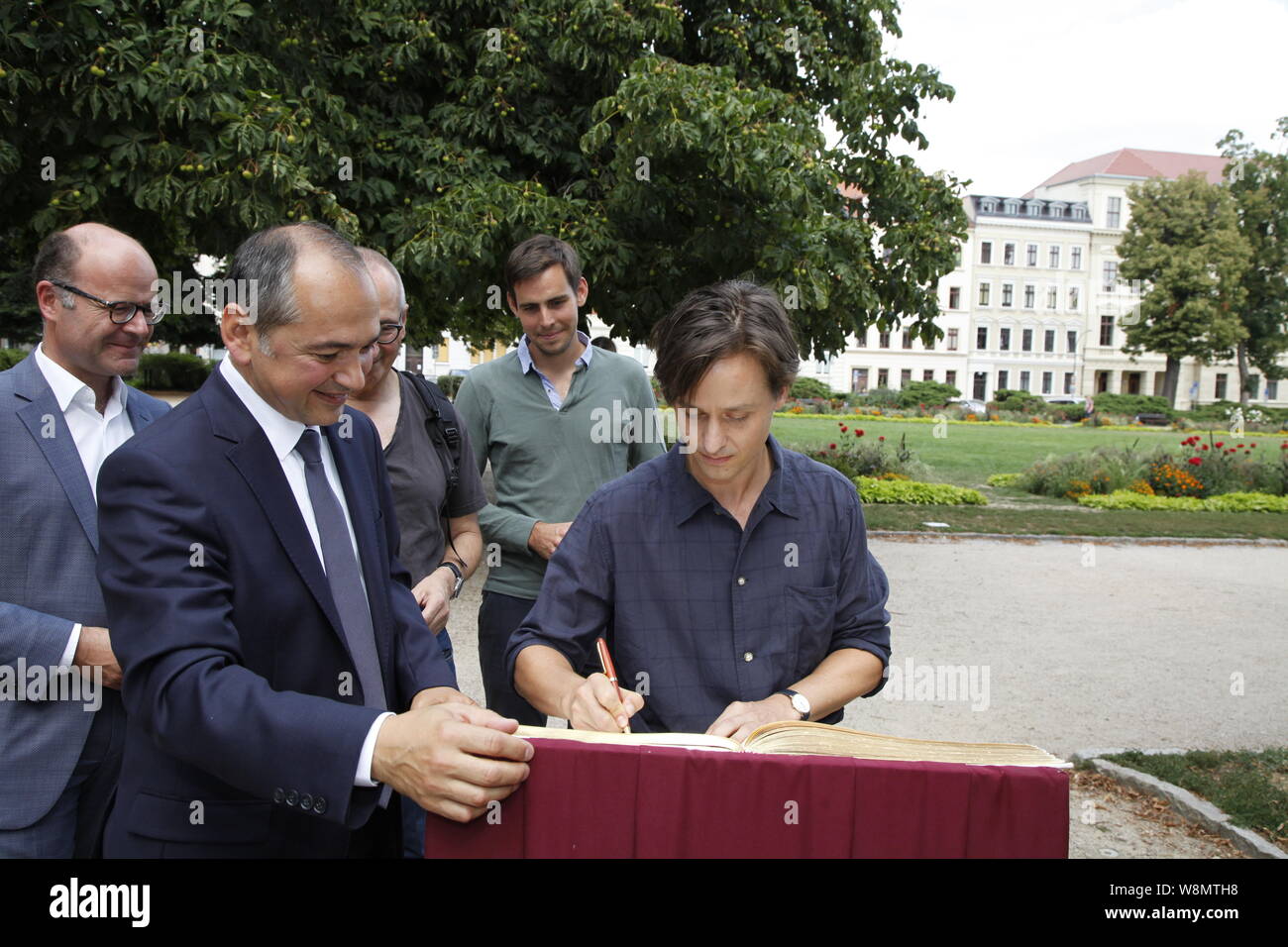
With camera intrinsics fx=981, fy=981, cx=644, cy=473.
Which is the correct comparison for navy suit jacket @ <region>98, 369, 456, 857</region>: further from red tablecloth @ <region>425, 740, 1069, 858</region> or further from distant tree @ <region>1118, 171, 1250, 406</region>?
distant tree @ <region>1118, 171, 1250, 406</region>

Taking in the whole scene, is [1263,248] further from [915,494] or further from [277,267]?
[277,267]

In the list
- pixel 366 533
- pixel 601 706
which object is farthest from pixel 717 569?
pixel 366 533

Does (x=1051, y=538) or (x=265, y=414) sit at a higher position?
(x=265, y=414)

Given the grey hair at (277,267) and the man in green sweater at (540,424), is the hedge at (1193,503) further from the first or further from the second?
the grey hair at (277,267)

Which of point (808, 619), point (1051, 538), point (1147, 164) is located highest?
point (1147, 164)

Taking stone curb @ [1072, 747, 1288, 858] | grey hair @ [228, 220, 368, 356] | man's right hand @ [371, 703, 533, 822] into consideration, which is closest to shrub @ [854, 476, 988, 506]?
stone curb @ [1072, 747, 1288, 858]

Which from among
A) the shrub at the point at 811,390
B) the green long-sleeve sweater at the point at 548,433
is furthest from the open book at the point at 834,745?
the shrub at the point at 811,390

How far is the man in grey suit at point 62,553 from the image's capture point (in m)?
2.37

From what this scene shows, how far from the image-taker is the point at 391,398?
362cm

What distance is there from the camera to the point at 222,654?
1.69m

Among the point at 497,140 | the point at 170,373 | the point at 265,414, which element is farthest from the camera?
the point at 170,373

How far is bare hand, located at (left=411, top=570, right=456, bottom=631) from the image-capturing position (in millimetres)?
3180

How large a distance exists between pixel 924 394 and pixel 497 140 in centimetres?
5382

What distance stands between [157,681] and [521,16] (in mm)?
9192
